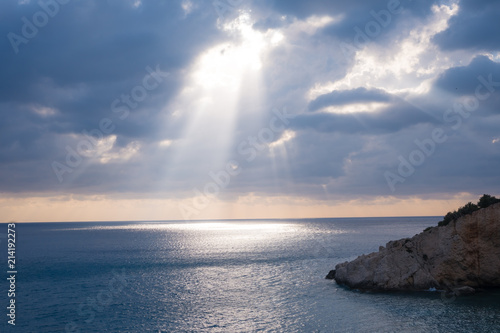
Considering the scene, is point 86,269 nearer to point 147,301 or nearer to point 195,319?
point 147,301

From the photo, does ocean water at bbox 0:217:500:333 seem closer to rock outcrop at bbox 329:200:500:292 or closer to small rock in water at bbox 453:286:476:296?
small rock in water at bbox 453:286:476:296

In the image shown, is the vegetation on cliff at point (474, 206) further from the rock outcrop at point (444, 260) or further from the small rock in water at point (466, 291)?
the small rock in water at point (466, 291)

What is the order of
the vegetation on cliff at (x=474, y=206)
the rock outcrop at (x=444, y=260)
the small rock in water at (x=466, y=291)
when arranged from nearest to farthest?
the small rock in water at (x=466, y=291), the rock outcrop at (x=444, y=260), the vegetation on cliff at (x=474, y=206)

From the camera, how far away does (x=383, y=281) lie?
47.9 metres

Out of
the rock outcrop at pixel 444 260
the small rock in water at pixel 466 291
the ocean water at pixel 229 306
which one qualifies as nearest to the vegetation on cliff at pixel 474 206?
the rock outcrop at pixel 444 260

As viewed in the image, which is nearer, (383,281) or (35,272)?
(383,281)

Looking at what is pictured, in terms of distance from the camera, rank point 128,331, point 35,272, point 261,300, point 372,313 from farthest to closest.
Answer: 1. point 35,272
2. point 261,300
3. point 372,313
4. point 128,331

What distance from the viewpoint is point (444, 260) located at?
45.7 metres

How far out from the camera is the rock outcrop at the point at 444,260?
44.1 metres

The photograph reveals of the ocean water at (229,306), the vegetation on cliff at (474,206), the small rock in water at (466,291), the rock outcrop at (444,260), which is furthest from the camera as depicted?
the vegetation on cliff at (474,206)

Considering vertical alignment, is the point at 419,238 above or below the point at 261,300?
above

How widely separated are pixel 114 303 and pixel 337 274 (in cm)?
3235

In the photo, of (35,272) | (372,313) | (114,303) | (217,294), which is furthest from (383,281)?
(35,272)

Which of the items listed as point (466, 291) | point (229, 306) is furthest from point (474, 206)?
point (229, 306)
